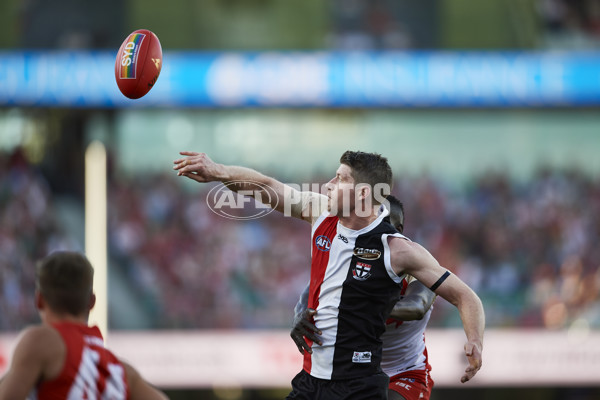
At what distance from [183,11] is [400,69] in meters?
5.04

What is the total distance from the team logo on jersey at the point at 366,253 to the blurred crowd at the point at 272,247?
8.41 metres

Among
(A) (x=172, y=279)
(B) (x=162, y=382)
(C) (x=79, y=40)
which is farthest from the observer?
(C) (x=79, y=40)

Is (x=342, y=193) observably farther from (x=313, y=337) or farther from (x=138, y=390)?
(x=138, y=390)

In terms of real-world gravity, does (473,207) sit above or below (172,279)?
above

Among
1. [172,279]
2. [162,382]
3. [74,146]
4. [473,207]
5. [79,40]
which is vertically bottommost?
[162,382]

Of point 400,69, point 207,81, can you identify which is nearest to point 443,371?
point 400,69

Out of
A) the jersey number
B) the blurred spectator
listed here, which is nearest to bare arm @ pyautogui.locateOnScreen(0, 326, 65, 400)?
the jersey number

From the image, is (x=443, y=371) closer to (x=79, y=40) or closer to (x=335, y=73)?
(x=335, y=73)

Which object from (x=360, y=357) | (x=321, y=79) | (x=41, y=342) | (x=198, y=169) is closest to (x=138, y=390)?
(x=41, y=342)

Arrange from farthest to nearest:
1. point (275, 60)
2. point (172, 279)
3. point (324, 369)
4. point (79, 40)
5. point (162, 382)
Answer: point (79, 40) → point (275, 60) → point (172, 279) → point (162, 382) → point (324, 369)

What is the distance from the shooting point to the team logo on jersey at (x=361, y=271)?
4328 mm

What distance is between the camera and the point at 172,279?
1374cm

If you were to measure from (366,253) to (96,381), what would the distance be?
1.64 metres

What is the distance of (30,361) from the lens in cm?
316
